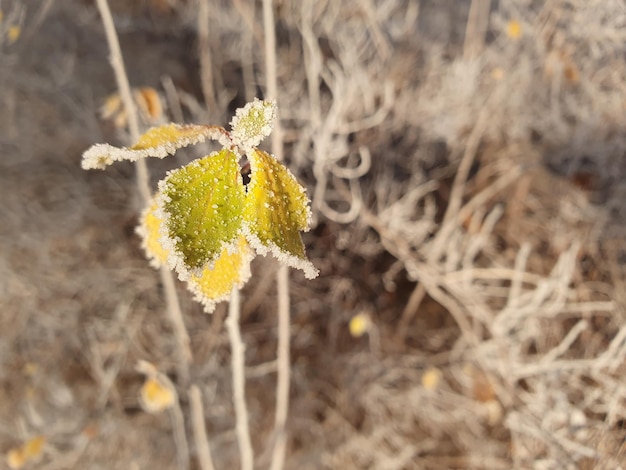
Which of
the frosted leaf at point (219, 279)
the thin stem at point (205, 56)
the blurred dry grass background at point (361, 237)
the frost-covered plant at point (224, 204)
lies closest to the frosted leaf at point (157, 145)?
the frost-covered plant at point (224, 204)

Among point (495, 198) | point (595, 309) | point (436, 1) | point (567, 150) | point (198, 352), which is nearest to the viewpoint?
point (595, 309)

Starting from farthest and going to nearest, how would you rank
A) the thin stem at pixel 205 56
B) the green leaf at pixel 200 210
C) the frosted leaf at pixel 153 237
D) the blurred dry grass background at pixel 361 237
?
the thin stem at pixel 205 56
the blurred dry grass background at pixel 361 237
the frosted leaf at pixel 153 237
the green leaf at pixel 200 210

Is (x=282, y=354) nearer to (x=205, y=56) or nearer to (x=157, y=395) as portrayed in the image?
(x=157, y=395)

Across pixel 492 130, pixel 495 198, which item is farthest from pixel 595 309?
pixel 492 130

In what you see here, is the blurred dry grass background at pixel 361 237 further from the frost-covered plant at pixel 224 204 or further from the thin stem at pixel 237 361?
the frost-covered plant at pixel 224 204

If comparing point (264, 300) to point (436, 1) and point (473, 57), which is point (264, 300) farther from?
point (436, 1)

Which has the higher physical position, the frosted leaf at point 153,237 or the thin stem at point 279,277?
the thin stem at point 279,277

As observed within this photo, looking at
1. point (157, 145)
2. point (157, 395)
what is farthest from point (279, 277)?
point (157, 395)

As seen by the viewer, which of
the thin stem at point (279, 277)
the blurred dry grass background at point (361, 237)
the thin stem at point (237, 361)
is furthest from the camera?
the blurred dry grass background at point (361, 237)
